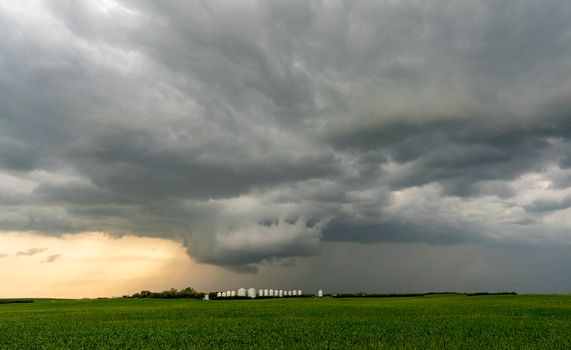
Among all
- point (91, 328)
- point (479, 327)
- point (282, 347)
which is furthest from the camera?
point (91, 328)

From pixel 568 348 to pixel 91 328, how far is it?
27878 mm

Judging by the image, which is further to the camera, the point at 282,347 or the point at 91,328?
the point at 91,328

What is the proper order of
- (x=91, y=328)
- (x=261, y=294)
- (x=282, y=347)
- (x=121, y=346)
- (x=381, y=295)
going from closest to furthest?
(x=282, y=347)
(x=121, y=346)
(x=91, y=328)
(x=381, y=295)
(x=261, y=294)

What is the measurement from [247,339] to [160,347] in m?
4.36

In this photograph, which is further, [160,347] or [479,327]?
[479,327]

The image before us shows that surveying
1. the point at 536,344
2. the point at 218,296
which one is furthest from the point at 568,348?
the point at 218,296

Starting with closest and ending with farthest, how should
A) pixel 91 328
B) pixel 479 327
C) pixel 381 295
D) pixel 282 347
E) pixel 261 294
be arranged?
pixel 282 347 → pixel 479 327 → pixel 91 328 → pixel 381 295 → pixel 261 294

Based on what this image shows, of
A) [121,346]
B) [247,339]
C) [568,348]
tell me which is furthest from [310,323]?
[568,348]

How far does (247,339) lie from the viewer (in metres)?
22.9

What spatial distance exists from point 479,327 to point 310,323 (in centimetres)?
1066

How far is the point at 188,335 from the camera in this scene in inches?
979

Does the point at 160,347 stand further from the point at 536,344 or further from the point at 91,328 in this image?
the point at 536,344

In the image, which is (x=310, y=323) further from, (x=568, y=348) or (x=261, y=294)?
(x=261, y=294)

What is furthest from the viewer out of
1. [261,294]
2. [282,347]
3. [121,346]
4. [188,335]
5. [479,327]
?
[261,294]
